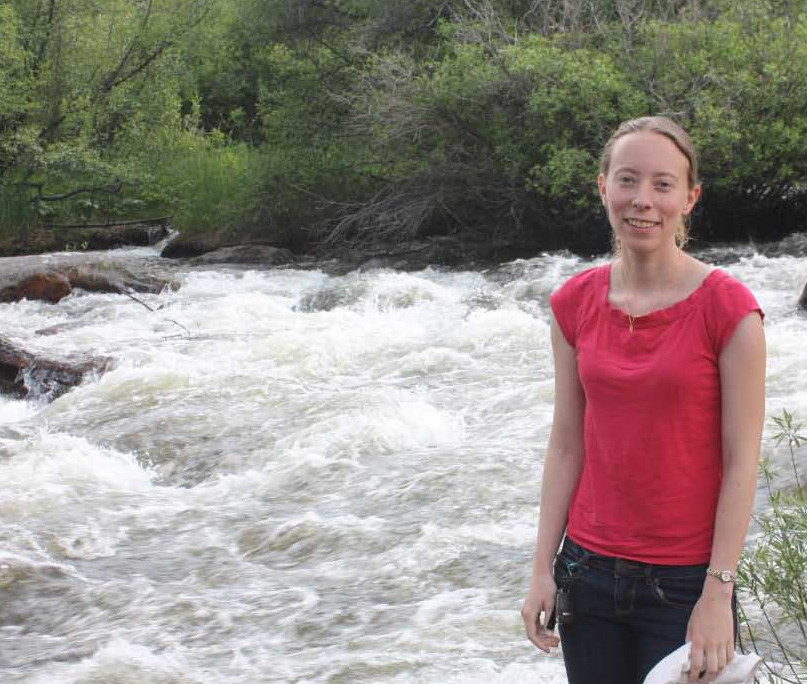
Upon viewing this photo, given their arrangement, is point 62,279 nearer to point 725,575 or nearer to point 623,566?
point 623,566

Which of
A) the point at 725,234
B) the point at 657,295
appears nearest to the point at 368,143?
the point at 725,234

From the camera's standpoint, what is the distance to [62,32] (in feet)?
71.9

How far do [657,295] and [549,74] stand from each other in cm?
1438

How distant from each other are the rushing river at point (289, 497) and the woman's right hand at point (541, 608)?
7.74ft

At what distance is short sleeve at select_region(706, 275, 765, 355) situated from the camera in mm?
2318

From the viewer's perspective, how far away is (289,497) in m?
7.57

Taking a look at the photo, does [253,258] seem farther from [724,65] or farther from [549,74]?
[724,65]

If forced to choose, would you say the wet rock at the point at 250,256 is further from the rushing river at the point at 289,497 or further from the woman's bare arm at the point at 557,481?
the woman's bare arm at the point at 557,481

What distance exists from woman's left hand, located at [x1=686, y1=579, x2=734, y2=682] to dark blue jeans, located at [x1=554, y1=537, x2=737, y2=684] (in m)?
0.05

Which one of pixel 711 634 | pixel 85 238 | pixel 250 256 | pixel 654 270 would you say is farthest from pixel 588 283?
pixel 85 238

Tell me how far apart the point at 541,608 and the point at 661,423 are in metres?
0.47

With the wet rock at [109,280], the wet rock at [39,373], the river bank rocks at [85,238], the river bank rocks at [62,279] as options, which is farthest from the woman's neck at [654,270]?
the river bank rocks at [85,238]

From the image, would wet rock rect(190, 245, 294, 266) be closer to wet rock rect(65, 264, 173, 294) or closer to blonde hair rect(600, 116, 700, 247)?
wet rock rect(65, 264, 173, 294)

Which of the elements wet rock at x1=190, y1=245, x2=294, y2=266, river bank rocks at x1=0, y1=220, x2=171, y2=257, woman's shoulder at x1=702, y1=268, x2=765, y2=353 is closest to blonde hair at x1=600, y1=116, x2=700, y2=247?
woman's shoulder at x1=702, y1=268, x2=765, y2=353
